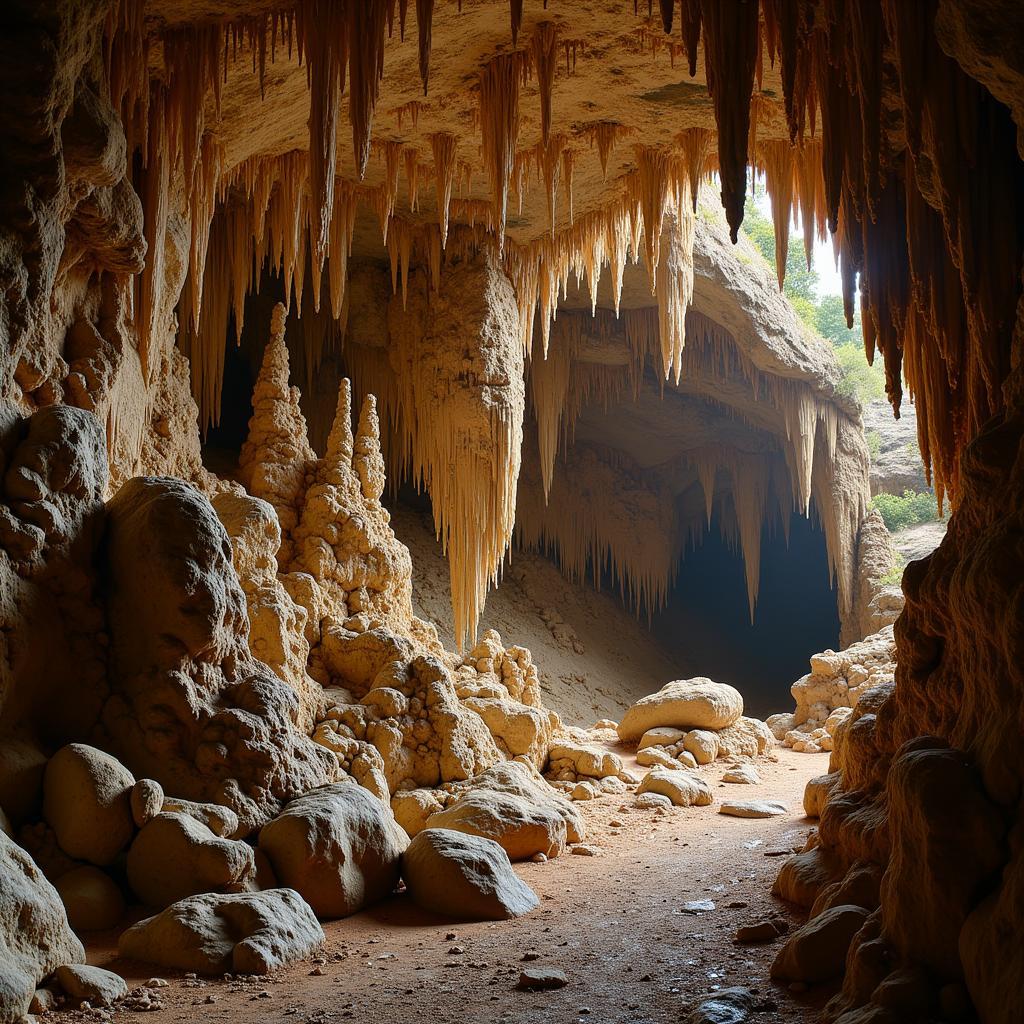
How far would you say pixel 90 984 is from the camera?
3635mm

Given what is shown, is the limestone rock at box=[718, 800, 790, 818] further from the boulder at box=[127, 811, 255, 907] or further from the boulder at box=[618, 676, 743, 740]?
the boulder at box=[127, 811, 255, 907]

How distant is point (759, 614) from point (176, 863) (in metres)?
20.1

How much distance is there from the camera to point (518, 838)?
23.0 feet

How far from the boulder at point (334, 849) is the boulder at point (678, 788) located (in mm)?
4620

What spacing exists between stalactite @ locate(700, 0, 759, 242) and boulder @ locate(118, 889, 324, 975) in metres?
4.12

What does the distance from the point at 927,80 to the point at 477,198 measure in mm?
7470

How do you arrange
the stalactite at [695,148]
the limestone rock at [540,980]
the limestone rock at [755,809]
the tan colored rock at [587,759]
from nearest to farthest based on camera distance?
the limestone rock at [540,980], the limestone rock at [755,809], the stalactite at [695,148], the tan colored rock at [587,759]

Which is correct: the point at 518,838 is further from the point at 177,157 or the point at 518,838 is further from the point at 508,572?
the point at 508,572

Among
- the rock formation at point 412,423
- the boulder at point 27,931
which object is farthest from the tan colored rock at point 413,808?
the boulder at point 27,931

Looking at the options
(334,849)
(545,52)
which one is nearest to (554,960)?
(334,849)

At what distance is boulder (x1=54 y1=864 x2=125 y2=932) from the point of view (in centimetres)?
447

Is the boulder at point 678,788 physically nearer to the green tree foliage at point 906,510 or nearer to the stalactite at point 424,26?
the stalactite at point 424,26

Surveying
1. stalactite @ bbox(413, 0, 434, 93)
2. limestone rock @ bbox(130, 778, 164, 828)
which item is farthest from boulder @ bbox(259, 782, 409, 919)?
stalactite @ bbox(413, 0, 434, 93)

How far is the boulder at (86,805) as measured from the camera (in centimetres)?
459
